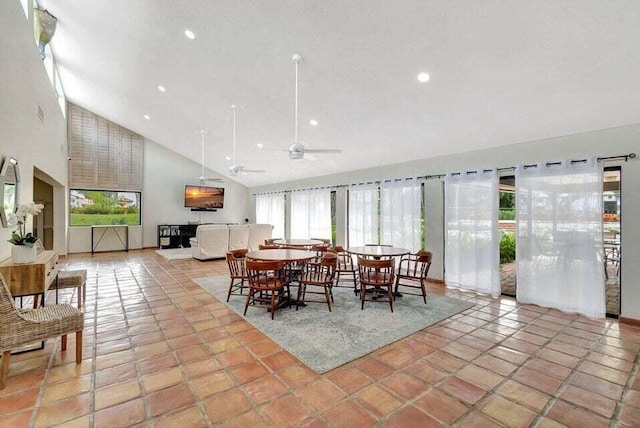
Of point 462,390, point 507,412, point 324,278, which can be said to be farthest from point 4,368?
point 507,412

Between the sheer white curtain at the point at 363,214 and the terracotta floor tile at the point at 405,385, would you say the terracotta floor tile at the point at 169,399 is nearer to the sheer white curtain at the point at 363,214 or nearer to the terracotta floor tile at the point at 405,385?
the terracotta floor tile at the point at 405,385

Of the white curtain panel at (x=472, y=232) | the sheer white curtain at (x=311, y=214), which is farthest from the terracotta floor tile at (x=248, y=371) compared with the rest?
the sheer white curtain at (x=311, y=214)

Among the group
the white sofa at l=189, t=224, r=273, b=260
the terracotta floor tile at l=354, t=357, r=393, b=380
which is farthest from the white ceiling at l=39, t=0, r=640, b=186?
the terracotta floor tile at l=354, t=357, r=393, b=380

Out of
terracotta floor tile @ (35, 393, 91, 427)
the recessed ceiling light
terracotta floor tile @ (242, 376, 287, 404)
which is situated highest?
the recessed ceiling light

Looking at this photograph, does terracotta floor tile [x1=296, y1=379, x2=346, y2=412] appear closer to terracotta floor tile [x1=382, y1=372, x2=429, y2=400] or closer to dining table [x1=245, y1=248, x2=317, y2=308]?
terracotta floor tile [x1=382, y1=372, x2=429, y2=400]

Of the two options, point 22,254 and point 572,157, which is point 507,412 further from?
point 22,254

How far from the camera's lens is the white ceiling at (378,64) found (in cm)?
249

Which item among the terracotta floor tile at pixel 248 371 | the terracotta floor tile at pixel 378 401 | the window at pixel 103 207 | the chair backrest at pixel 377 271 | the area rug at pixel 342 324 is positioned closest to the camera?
the terracotta floor tile at pixel 378 401

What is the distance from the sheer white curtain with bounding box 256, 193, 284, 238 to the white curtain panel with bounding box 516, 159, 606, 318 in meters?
6.64

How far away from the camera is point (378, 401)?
1.96 meters

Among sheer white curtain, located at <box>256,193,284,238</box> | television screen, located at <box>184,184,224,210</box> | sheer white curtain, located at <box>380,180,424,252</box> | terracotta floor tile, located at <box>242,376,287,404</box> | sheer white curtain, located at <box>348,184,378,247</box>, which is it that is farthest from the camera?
television screen, located at <box>184,184,224,210</box>

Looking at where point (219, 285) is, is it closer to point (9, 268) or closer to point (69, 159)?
point (9, 268)

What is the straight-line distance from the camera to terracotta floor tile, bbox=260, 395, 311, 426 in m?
1.76

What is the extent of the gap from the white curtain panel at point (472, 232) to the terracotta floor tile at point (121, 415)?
15.0 ft
